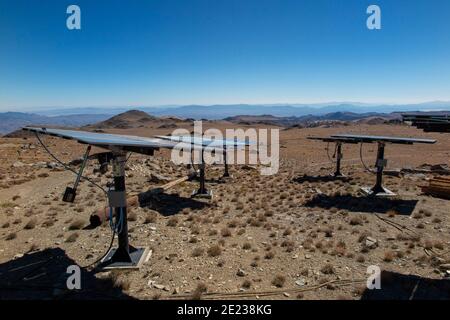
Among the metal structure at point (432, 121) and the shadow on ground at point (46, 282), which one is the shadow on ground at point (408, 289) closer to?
the metal structure at point (432, 121)

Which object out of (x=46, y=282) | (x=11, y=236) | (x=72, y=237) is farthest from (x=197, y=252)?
(x=11, y=236)

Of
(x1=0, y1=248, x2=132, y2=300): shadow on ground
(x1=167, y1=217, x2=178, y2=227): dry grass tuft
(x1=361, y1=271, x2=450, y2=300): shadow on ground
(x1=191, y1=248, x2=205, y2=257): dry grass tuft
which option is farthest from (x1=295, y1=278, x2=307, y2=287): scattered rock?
(x1=167, y1=217, x2=178, y2=227): dry grass tuft

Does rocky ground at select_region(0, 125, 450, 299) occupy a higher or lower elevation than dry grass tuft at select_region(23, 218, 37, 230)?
lower

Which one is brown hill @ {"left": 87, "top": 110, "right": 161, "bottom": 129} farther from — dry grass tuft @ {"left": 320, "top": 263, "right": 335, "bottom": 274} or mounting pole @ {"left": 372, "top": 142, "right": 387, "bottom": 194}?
dry grass tuft @ {"left": 320, "top": 263, "right": 335, "bottom": 274}

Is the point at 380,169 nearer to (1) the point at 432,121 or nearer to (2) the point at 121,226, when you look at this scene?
(1) the point at 432,121

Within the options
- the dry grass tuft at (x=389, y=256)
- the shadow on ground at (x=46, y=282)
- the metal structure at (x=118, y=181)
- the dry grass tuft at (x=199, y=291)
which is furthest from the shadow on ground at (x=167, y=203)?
the dry grass tuft at (x=389, y=256)
